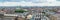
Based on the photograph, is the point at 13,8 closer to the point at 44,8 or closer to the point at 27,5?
the point at 27,5

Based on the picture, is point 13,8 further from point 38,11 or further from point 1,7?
point 38,11

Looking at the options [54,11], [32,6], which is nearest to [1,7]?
[32,6]

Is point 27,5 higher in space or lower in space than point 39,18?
higher

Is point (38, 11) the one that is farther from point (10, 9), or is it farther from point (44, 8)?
point (10, 9)

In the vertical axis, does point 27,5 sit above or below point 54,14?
above

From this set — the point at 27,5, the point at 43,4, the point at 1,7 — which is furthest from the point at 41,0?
the point at 1,7

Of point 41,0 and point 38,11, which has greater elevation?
point 41,0

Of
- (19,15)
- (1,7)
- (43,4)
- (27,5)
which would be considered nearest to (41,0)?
(43,4)
